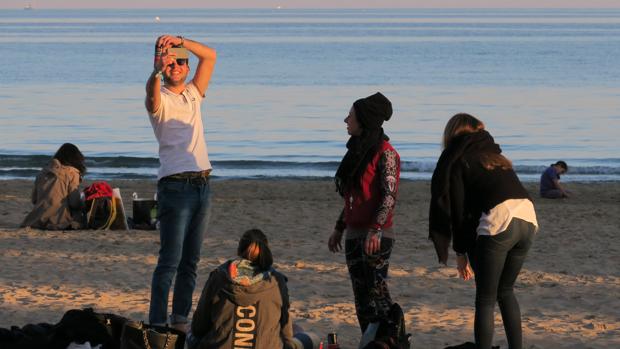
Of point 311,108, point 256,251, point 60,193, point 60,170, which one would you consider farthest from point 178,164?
point 311,108

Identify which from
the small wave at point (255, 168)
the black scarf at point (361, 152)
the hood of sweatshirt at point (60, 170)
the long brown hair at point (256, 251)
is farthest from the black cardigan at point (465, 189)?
the small wave at point (255, 168)

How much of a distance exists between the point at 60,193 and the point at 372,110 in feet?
22.2

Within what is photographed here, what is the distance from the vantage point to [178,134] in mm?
6594

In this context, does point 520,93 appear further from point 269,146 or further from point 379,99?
point 379,99

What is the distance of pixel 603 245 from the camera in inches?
479

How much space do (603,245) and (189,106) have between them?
6.79 m

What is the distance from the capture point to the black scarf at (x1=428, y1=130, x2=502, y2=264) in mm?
6113

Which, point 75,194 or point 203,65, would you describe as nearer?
point 203,65

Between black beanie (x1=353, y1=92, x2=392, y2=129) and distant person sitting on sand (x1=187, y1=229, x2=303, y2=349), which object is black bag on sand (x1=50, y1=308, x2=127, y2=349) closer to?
distant person sitting on sand (x1=187, y1=229, x2=303, y2=349)

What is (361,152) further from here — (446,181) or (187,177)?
(187,177)

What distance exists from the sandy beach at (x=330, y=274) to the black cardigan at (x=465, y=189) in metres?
1.37

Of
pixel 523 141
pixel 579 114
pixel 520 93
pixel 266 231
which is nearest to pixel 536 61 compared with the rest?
pixel 520 93

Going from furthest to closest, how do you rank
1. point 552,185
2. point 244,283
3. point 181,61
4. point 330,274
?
point 552,185 → point 330,274 → point 181,61 → point 244,283

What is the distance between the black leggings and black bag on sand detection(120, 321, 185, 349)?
164 centimetres
